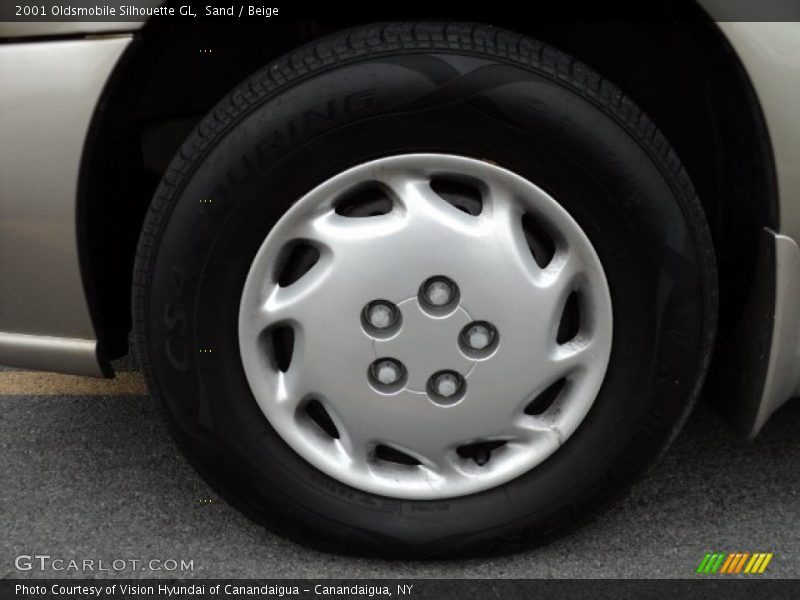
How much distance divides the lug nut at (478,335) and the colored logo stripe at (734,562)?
1.85 ft

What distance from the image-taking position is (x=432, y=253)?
63.3 inches

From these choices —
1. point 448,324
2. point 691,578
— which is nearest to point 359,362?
point 448,324

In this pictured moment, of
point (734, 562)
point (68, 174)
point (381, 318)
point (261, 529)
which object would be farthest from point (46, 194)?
point (734, 562)

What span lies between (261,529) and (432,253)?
65cm

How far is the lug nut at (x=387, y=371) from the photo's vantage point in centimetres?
167

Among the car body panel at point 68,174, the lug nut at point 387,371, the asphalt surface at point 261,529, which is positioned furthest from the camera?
the asphalt surface at point 261,529

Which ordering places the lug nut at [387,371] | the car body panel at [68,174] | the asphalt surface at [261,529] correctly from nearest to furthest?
the car body panel at [68,174], the lug nut at [387,371], the asphalt surface at [261,529]

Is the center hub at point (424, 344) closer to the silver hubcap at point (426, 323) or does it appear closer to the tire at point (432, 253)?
the silver hubcap at point (426, 323)

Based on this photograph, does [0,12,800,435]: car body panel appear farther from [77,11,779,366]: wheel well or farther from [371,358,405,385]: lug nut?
[371,358,405,385]: lug nut

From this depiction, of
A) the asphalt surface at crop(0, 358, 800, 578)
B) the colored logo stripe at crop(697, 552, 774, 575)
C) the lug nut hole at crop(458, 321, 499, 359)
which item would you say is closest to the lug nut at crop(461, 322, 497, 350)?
the lug nut hole at crop(458, 321, 499, 359)

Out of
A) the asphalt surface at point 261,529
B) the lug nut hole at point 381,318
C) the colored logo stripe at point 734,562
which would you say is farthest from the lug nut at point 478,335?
the colored logo stripe at point 734,562

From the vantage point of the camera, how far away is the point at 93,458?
215cm

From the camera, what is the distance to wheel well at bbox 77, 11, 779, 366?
165cm

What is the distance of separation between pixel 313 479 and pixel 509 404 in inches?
14.3
